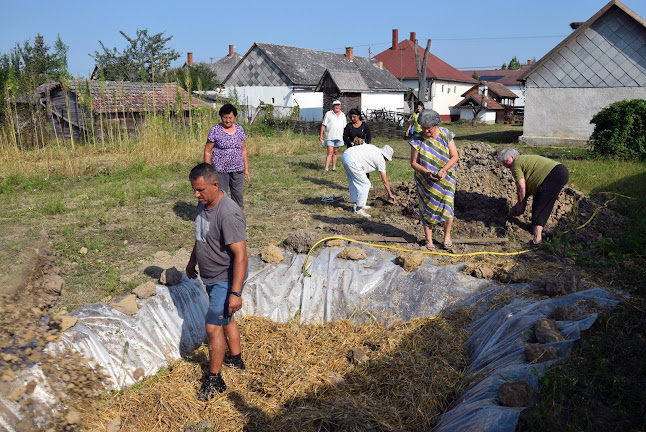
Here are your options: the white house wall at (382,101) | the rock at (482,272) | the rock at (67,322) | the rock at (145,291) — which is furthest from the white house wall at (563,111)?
the rock at (67,322)

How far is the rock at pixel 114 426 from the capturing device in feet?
11.4

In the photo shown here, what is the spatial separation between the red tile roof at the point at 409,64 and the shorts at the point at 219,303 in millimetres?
38317

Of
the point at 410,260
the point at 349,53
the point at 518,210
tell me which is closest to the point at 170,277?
the point at 410,260

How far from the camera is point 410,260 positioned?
5.30 meters

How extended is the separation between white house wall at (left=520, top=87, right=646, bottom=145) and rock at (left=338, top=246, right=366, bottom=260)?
49.5 ft

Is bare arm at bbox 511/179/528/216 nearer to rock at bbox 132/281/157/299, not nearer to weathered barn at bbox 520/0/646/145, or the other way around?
rock at bbox 132/281/157/299

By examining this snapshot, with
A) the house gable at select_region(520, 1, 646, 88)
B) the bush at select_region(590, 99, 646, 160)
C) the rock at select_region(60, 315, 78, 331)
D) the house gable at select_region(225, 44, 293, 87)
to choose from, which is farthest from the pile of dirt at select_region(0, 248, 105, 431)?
the house gable at select_region(225, 44, 293, 87)

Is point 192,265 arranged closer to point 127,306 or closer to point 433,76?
point 127,306

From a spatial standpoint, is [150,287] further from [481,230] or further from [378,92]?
[378,92]

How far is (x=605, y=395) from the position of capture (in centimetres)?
284

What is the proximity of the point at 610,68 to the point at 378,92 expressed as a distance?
17371 mm

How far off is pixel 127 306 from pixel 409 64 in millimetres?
41531

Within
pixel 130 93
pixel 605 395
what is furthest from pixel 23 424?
pixel 130 93

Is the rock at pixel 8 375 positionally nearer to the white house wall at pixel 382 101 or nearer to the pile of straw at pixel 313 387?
the pile of straw at pixel 313 387
